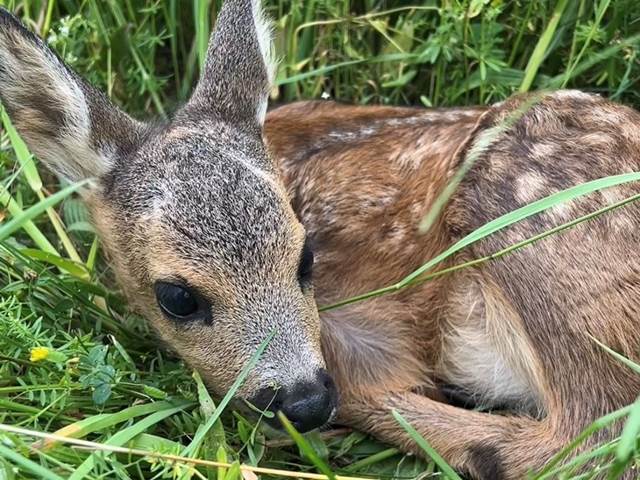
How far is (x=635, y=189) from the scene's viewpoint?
12.7ft

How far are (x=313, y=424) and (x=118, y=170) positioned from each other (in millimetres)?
1233

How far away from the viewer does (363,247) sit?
4.32 m

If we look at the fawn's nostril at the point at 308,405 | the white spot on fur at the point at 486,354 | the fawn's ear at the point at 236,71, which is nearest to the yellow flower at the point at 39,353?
the fawn's nostril at the point at 308,405

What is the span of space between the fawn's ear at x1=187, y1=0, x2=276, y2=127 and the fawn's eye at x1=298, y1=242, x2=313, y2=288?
0.65 m

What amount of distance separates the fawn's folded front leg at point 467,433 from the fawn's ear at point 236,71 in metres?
1.24

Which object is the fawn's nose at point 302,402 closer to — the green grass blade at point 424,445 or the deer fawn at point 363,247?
the deer fawn at point 363,247

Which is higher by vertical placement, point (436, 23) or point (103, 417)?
point (436, 23)

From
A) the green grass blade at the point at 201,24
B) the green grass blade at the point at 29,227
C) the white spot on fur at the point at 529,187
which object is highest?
the green grass blade at the point at 201,24

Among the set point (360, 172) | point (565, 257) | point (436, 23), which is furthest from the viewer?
point (436, 23)

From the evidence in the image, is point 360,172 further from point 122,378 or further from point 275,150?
point 122,378

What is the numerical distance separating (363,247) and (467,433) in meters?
0.89

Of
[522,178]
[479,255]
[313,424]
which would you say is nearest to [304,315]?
[313,424]

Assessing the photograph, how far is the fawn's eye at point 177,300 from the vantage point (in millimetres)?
3602

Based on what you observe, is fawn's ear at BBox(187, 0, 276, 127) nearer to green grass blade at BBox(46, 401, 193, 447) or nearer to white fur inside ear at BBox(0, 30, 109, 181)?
white fur inside ear at BBox(0, 30, 109, 181)
